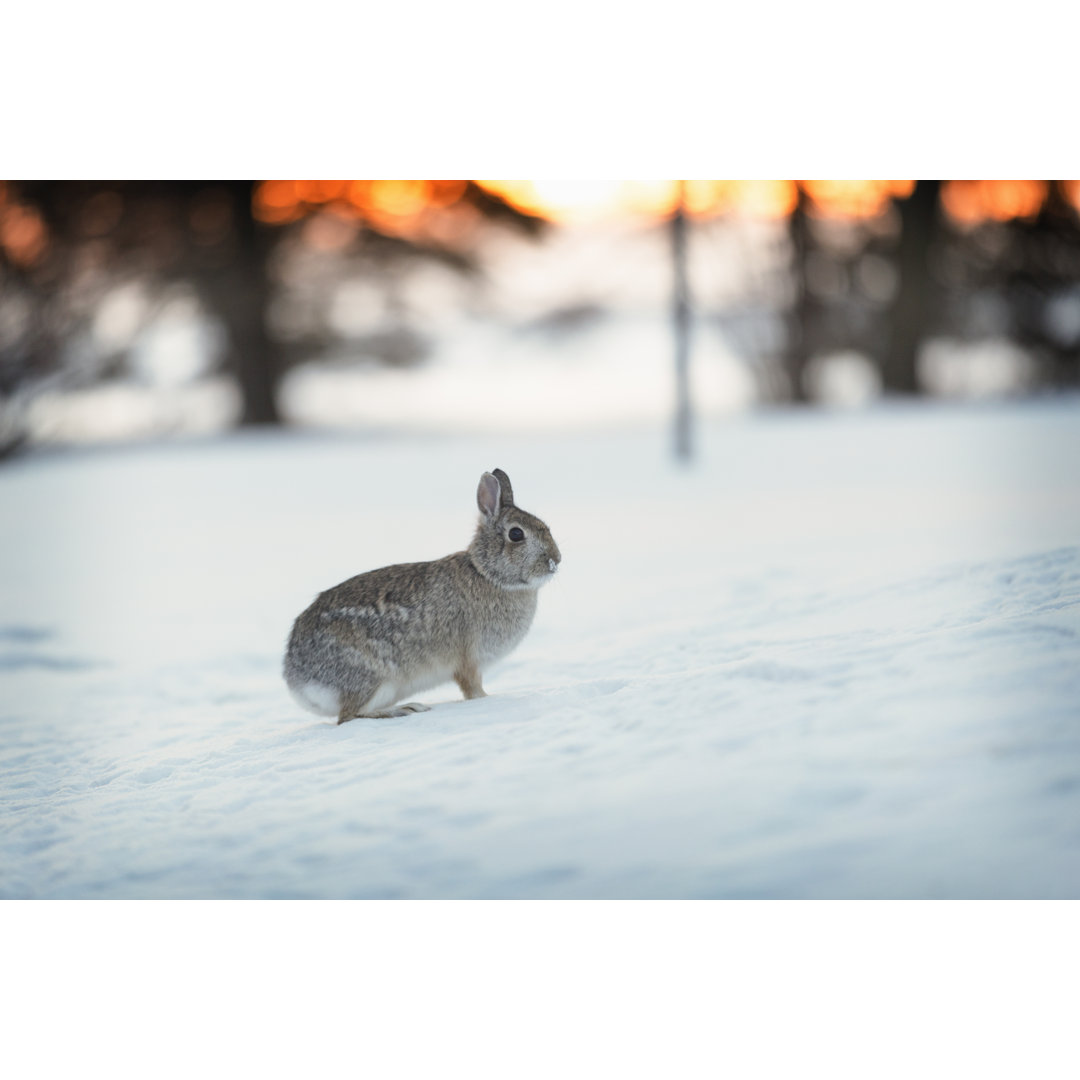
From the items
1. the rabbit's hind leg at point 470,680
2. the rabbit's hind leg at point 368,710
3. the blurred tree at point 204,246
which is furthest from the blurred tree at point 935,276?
the rabbit's hind leg at point 368,710

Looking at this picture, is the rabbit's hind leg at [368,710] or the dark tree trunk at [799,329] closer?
the rabbit's hind leg at [368,710]

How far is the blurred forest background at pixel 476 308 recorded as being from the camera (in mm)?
3986

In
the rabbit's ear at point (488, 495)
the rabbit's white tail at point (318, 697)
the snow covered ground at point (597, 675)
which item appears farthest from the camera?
the rabbit's white tail at point (318, 697)

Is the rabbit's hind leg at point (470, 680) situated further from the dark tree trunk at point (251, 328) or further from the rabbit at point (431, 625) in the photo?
the dark tree trunk at point (251, 328)

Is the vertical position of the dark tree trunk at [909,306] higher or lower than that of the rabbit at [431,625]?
higher

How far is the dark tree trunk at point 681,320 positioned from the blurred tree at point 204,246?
25.6 inches

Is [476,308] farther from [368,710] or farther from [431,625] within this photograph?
[368,710]

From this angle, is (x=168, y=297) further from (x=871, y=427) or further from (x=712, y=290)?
(x=871, y=427)

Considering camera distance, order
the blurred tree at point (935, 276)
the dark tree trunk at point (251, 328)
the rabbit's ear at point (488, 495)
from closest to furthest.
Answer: the rabbit's ear at point (488, 495), the blurred tree at point (935, 276), the dark tree trunk at point (251, 328)

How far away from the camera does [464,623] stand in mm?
3111

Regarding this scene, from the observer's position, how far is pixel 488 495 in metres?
→ 3.04

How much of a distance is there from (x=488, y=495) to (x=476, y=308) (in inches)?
56.6

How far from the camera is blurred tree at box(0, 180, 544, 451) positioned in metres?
3.95
